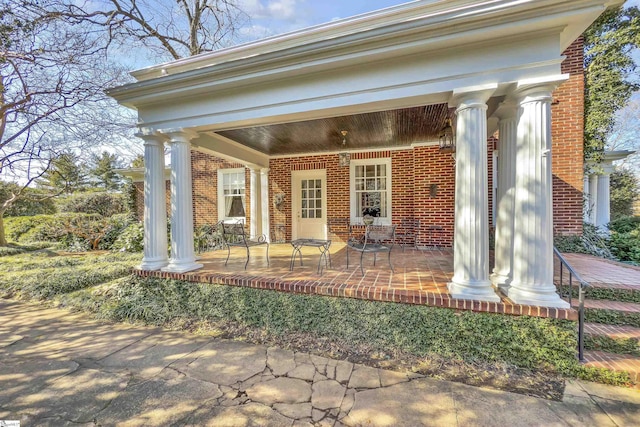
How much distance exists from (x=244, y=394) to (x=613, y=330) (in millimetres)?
3973

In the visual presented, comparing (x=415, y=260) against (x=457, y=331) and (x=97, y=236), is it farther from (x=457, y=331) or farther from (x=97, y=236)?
(x=97, y=236)

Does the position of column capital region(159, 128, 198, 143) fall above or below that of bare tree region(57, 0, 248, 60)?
below

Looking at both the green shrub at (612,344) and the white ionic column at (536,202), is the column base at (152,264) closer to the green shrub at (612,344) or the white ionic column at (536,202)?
the white ionic column at (536,202)

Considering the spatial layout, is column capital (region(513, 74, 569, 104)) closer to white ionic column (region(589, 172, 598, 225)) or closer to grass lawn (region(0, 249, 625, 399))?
grass lawn (region(0, 249, 625, 399))

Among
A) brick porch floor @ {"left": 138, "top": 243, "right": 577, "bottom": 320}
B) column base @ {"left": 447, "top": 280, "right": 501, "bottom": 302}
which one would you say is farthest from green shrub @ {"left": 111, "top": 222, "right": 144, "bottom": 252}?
column base @ {"left": 447, "top": 280, "right": 501, "bottom": 302}

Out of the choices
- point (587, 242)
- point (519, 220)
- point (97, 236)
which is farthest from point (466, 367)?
point (97, 236)

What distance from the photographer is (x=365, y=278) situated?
3.76 m

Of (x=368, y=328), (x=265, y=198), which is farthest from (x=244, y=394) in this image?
(x=265, y=198)

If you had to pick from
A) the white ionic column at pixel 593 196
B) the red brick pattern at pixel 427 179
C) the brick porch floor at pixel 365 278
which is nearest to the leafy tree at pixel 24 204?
the red brick pattern at pixel 427 179

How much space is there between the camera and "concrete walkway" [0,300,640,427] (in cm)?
211

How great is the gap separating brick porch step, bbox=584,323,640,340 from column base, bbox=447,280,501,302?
1152mm

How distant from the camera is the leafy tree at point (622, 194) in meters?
11.9

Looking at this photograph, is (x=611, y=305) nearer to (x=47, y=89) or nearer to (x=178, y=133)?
(x=178, y=133)

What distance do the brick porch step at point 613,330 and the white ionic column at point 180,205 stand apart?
211 inches
